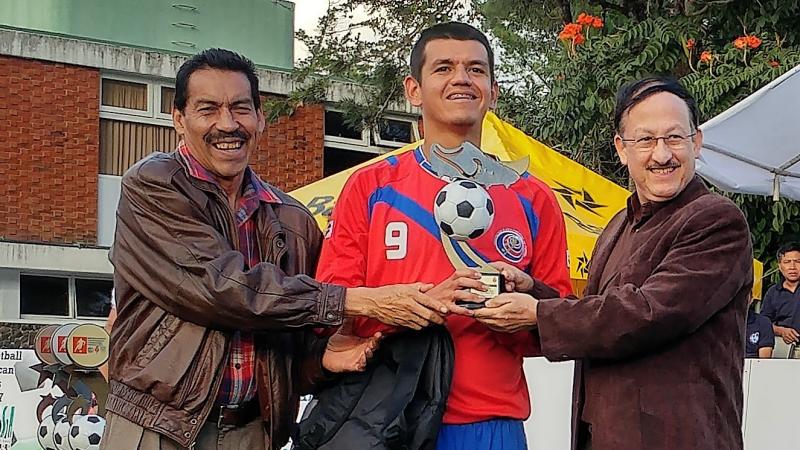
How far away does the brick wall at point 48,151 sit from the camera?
1630cm

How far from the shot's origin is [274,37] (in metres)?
18.2

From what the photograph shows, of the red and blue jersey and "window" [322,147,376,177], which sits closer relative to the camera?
the red and blue jersey

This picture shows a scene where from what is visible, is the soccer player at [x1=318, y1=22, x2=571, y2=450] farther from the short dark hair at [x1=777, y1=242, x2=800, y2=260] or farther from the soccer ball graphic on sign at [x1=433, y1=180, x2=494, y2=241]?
the short dark hair at [x1=777, y1=242, x2=800, y2=260]

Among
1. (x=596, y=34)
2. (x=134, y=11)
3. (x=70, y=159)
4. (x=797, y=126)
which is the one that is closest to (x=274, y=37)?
(x=134, y=11)

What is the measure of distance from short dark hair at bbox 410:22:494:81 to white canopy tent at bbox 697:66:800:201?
11.3 feet

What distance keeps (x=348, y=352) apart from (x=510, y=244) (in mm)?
605

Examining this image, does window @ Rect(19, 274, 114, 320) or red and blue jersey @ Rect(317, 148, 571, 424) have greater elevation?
red and blue jersey @ Rect(317, 148, 571, 424)

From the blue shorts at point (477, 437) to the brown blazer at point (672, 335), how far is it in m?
0.27

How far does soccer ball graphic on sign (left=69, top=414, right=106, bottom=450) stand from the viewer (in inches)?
262

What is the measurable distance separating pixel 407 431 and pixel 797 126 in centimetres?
481

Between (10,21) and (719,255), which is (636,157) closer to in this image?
(719,255)

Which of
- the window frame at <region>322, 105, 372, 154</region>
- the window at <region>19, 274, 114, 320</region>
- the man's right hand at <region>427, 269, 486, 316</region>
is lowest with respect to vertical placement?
the window at <region>19, 274, 114, 320</region>

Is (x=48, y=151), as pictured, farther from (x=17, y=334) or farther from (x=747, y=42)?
(x=747, y=42)

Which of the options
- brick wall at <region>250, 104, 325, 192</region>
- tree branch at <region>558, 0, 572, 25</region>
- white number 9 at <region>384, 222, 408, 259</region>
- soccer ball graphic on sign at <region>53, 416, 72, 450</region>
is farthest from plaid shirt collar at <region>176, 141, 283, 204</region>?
brick wall at <region>250, 104, 325, 192</region>
